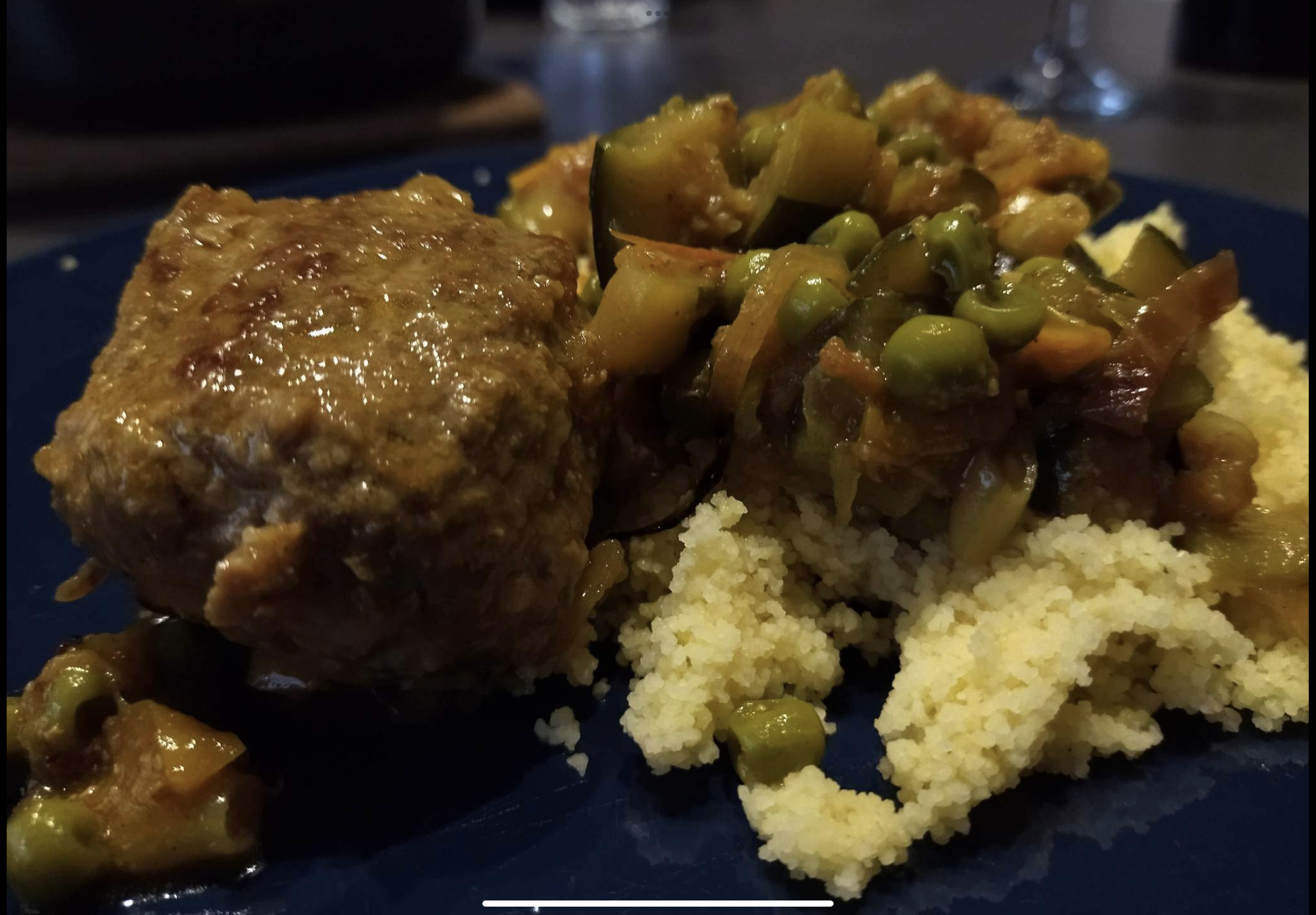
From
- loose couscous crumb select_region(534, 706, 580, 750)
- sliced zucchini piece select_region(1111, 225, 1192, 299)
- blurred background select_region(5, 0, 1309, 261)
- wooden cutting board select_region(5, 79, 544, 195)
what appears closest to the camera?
loose couscous crumb select_region(534, 706, 580, 750)

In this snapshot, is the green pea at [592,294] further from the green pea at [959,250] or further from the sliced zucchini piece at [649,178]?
the green pea at [959,250]

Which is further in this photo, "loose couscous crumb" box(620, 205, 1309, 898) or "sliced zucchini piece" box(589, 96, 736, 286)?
"sliced zucchini piece" box(589, 96, 736, 286)

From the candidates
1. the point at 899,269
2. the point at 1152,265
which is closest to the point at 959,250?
the point at 899,269

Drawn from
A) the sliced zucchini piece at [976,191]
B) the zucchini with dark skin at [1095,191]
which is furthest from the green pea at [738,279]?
the zucchini with dark skin at [1095,191]

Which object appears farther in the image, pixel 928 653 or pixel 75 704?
pixel 928 653

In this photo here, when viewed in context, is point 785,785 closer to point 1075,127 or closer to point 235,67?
point 235,67

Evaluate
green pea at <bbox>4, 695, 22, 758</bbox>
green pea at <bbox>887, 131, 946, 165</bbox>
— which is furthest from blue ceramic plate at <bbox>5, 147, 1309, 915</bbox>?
green pea at <bbox>887, 131, 946, 165</bbox>

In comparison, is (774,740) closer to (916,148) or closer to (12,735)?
(12,735)

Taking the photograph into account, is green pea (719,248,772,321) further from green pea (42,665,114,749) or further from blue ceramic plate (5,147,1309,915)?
green pea (42,665,114,749)
